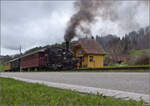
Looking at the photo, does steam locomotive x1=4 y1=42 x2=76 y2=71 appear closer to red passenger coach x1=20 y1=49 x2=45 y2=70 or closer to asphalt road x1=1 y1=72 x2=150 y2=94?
red passenger coach x1=20 y1=49 x2=45 y2=70

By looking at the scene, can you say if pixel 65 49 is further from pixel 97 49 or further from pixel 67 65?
pixel 97 49

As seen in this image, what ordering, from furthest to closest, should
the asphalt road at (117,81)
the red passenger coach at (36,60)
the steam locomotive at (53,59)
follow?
the red passenger coach at (36,60), the steam locomotive at (53,59), the asphalt road at (117,81)

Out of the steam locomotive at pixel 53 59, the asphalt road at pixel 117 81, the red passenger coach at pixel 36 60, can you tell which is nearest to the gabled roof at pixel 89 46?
the steam locomotive at pixel 53 59

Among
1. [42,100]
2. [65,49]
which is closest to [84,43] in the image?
[65,49]

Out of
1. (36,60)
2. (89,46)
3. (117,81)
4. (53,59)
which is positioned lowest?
(117,81)

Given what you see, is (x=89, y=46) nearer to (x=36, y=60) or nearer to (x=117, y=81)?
(x=36, y=60)

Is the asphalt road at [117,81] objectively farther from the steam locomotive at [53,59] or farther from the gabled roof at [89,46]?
the gabled roof at [89,46]

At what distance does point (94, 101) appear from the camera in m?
2.99

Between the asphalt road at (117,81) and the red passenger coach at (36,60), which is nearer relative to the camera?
the asphalt road at (117,81)

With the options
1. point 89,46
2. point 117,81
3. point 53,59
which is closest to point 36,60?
point 53,59

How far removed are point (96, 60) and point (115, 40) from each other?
90.7ft

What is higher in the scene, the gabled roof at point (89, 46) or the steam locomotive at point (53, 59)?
the gabled roof at point (89, 46)

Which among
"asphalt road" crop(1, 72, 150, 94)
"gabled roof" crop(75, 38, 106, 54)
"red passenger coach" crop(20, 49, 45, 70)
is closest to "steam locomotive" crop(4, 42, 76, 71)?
"red passenger coach" crop(20, 49, 45, 70)

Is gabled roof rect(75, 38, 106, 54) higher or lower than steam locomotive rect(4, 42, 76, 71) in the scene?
higher
